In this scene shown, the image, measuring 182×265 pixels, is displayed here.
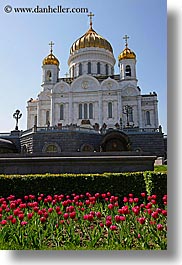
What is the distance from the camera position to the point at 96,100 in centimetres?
3350

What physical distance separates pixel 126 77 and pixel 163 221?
1301 inches

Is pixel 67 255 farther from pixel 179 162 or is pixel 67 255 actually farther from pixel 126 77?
pixel 126 77

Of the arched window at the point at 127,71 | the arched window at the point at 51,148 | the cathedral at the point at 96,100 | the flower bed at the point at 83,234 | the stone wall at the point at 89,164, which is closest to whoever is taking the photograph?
the flower bed at the point at 83,234

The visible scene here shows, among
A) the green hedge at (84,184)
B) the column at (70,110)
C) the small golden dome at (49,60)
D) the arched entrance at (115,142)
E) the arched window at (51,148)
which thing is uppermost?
the small golden dome at (49,60)

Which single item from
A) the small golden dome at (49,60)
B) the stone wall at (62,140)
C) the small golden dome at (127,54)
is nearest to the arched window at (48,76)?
the small golden dome at (49,60)

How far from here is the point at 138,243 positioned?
4.02 m

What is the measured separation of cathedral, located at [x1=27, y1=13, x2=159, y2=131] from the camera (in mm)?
33250

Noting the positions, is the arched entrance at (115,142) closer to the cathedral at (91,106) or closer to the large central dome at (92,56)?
the cathedral at (91,106)

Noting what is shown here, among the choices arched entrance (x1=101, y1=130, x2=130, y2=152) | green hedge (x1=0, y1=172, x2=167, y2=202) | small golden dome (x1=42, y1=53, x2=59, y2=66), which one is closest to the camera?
green hedge (x1=0, y1=172, x2=167, y2=202)

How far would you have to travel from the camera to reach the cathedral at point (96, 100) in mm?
33250

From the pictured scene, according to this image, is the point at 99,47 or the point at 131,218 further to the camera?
the point at 99,47

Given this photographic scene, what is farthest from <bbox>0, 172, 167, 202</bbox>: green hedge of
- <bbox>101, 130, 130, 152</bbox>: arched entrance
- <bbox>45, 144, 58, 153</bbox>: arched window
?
<bbox>45, 144, 58, 153</bbox>: arched window

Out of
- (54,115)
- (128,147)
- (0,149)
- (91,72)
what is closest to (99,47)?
(91,72)

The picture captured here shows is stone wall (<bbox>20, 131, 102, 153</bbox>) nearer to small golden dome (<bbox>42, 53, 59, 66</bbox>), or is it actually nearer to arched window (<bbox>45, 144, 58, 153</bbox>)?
arched window (<bbox>45, 144, 58, 153</bbox>)
